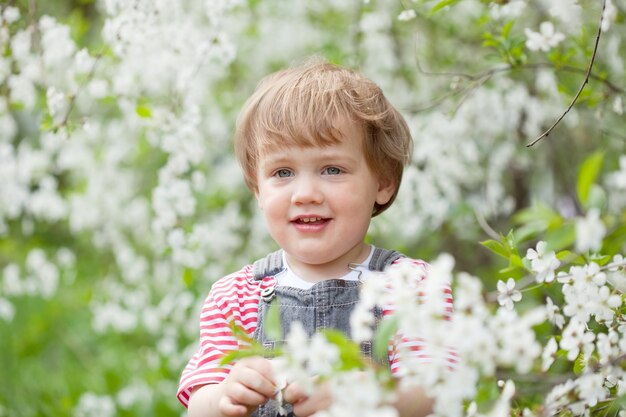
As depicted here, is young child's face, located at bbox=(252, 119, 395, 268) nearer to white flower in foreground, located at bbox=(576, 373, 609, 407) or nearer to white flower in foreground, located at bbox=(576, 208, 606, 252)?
white flower in foreground, located at bbox=(576, 373, 609, 407)

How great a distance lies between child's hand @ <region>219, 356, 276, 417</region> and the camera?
167 cm

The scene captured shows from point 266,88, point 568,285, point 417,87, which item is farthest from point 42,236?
point 568,285

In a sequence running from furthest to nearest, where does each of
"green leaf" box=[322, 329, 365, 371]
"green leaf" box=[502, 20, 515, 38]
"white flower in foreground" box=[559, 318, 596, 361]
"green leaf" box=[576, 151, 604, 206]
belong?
"green leaf" box=[502, 20, 515, 38], "white flower in foreground" box=[559, 318, 596, 361], "green leaf" box=[322, 329, 365, 371], "green leaf" box=[576, 151, 604, 206]

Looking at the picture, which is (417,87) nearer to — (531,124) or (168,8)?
(531,124)

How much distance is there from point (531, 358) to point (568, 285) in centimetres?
50

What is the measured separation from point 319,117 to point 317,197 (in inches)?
7.8

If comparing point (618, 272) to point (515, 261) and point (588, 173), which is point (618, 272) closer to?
point (515, 261)

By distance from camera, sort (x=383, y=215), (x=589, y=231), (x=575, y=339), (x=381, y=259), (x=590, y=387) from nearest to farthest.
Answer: (x=589, y=231), (x=590, y=387), (x=575, y=339), (x=381, y=259), (x=383, y=215)

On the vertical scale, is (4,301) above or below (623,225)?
above

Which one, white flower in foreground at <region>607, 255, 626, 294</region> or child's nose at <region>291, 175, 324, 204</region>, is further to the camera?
child's nose at <region>291, 175, 324, 204</region>

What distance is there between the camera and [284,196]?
78.0 inches

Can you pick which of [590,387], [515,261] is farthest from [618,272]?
[590,387]

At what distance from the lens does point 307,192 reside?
1.94 metres

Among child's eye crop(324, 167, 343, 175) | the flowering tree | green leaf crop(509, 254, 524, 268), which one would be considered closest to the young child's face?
child's eye crop(324, 167, 343, 175)
